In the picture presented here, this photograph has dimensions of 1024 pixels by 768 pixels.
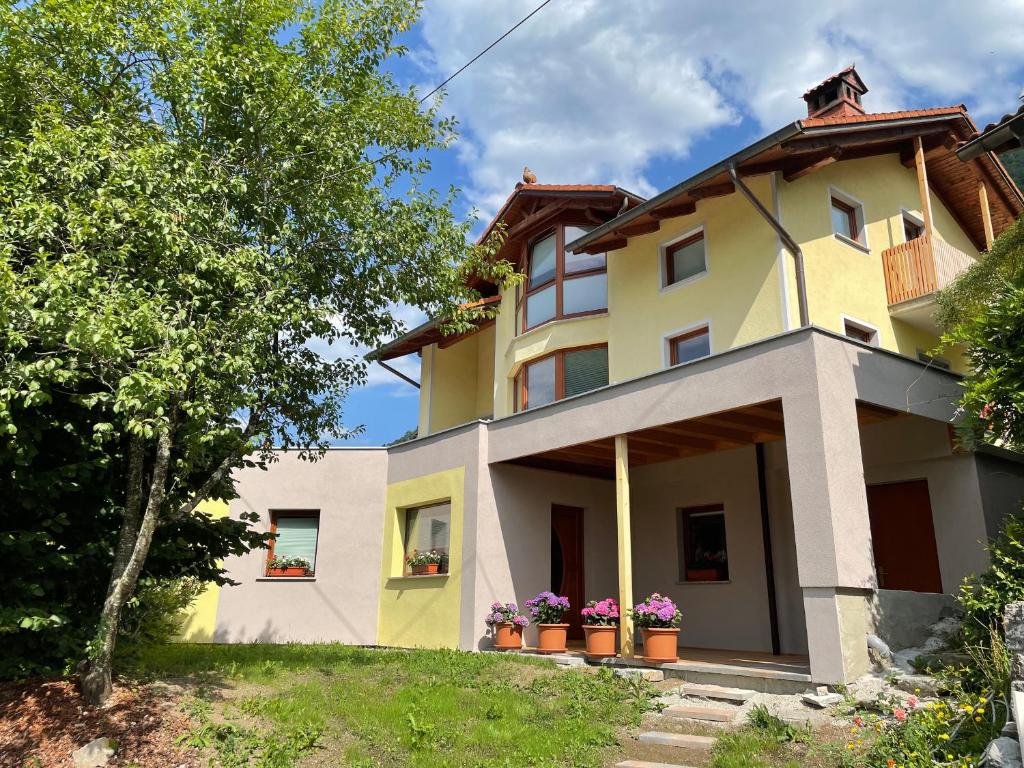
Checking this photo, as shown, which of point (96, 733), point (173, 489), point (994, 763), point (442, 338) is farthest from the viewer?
point (442, 338)

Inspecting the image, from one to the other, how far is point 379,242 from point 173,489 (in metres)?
3.41

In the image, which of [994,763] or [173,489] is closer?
[994,763]

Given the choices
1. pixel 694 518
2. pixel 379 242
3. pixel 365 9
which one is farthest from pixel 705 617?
pixel 365 9

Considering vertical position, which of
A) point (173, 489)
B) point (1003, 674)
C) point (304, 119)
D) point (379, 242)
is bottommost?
point (1003, 674)

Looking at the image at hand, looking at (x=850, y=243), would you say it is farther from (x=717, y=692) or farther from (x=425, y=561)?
(x=425, y=561)

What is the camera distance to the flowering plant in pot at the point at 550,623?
37.2 feet

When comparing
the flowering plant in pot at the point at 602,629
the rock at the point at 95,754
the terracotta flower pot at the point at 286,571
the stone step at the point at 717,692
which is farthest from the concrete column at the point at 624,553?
the terracotta flower pot at the point at 286,571

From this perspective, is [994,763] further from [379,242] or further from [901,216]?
[901,216]

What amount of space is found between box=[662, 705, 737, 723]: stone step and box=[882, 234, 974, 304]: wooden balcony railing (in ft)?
25.7

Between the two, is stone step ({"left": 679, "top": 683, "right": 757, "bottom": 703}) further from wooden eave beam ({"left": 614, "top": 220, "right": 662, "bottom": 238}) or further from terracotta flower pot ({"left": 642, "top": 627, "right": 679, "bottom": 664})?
wooden eave beam ({"left": 614, "top": 220, "right": 662, "bottom": 238})

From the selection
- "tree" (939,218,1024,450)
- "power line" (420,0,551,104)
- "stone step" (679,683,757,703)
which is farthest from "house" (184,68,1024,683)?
"power line" (420,0,551,104)

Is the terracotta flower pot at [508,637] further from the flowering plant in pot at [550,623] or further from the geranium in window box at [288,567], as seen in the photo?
the geranium in window box at [288,567]

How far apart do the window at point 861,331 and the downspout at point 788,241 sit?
1.26m

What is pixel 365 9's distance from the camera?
874cm
